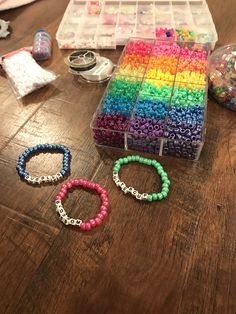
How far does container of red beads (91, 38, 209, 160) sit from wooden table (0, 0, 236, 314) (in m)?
0.05

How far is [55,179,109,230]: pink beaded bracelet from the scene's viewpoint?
600 mm

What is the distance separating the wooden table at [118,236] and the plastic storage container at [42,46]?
1.02 feet

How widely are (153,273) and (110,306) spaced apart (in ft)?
0.32

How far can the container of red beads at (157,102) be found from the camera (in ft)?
2.27

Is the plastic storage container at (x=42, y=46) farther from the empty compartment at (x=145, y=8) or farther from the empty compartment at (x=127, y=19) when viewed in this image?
the empty compartment at (x=145, y=8)

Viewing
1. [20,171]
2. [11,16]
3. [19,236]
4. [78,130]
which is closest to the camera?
[19,236]

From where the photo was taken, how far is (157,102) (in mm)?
771

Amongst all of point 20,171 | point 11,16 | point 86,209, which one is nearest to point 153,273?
point 86,209

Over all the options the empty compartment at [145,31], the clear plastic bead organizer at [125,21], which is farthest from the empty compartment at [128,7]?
the empty compartment at [145,31]

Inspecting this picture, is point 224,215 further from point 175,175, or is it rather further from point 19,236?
point 19,236

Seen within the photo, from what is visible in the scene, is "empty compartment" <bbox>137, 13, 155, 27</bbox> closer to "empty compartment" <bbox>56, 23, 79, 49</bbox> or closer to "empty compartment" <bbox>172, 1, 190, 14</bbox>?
"empty compartment" <bbox>172, 1, 190, 14</bbox>

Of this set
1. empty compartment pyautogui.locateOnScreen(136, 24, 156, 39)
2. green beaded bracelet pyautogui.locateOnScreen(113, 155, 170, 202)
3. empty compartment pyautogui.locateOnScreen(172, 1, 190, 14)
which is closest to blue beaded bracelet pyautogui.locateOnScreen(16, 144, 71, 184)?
green beaded bracelet pyautogui.locateOnScreen(113, 155, 170, 202)

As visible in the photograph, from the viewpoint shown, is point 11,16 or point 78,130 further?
point 11,16

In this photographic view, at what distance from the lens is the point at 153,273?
1.75 ft
